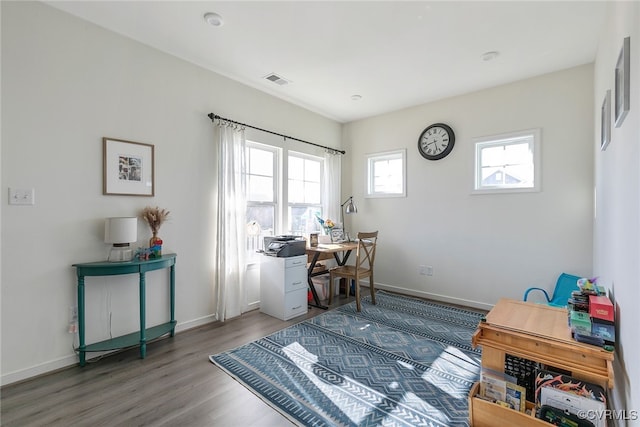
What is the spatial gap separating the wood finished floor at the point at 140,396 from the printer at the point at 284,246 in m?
1.19

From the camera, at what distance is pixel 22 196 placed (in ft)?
6.90

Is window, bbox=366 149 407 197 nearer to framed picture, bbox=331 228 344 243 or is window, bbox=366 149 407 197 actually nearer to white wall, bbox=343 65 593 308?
white wall, bbox=343 65 593 308

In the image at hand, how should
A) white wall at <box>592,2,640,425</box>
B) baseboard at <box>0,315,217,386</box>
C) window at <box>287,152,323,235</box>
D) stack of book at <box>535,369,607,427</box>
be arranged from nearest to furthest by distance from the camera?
white wall at <box>592,2,640,425</box> < stack of book at <box>535,369,607,427</box> < baseboard at <box>0,315,217,386</box> < window at <box>287,152,323,235</box>

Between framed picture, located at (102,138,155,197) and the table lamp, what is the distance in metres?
0.31

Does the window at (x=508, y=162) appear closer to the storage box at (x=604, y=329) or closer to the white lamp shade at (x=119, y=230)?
the storage box at (x=604, y=329)

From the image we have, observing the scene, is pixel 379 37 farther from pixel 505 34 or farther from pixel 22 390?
pixel 22 390

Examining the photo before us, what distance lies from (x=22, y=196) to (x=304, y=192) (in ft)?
9.96

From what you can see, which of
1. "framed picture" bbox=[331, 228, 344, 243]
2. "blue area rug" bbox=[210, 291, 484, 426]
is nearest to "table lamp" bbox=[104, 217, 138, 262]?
"blue area rug" bbox=[210, 291, 484, 426]

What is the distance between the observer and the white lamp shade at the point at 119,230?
2.37 m

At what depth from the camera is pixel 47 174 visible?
221 cm

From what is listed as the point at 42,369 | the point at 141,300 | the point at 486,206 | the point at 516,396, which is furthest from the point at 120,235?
the point at 486,206

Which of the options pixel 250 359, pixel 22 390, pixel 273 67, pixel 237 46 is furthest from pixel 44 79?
pixel 250 359

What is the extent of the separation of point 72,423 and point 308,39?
10.5 feet

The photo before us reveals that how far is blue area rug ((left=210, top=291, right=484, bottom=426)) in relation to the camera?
5.89 ft
